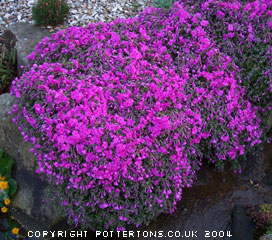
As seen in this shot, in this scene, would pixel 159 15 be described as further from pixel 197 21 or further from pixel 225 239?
pixel 225 239

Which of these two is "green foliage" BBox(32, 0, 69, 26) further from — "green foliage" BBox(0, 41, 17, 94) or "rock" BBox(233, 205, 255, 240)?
"rock" BBox(233, 205, 255, 240)

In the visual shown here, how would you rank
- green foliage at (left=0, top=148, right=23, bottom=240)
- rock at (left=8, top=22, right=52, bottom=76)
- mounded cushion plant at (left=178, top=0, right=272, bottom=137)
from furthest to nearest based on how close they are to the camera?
rock at (left=8, top=22, right=52, bottom=76) < mounded cushion plant at (left=178, top=0, right=272, bottom=137) < green foliage at (left=0, top=148, right=23, bottom=240)

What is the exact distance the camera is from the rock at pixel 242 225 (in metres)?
3.04

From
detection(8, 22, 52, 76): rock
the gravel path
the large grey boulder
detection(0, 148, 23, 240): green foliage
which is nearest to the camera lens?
the large grey boulder

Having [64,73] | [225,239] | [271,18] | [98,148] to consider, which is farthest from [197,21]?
[225,239]

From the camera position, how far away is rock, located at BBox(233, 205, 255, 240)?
120 inches

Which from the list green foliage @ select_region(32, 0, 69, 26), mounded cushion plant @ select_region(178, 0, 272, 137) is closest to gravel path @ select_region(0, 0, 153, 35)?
green foliage @ select_region(32, 0, 69, 26)

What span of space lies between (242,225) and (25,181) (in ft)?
7.01

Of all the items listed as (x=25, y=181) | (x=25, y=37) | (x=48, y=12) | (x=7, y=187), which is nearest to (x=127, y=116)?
(x=25, y=181)

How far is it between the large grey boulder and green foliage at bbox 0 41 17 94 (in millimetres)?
740

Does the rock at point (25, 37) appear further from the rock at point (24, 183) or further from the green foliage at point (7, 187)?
the green foliage at point (7, 187)

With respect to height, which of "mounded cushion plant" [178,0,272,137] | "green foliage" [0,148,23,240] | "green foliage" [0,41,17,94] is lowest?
"green foliage" [0,148,23,240]

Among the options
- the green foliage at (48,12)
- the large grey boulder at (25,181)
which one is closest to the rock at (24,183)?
the large grey boulder at (25,181)

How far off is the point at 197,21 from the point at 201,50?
0.40 metres
